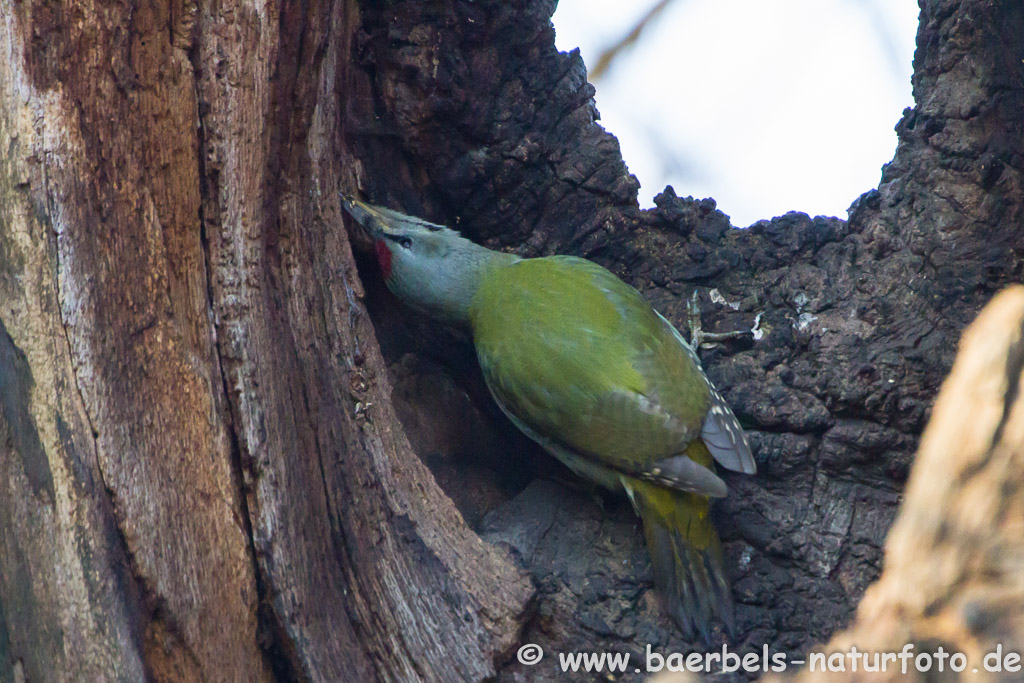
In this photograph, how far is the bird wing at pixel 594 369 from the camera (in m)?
2.54

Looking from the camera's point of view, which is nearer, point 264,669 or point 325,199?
point 264,669

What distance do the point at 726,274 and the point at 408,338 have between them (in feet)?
3.57

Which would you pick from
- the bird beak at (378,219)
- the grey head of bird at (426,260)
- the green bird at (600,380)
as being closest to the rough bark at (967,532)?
the green bird at (600,380)

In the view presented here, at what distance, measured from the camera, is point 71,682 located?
1.62 meters

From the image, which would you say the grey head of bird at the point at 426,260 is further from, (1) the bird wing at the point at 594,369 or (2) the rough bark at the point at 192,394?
(2) the rough bark at the point at 192,394

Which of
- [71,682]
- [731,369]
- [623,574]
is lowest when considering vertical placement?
[71,682]

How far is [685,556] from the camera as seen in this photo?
229 cm

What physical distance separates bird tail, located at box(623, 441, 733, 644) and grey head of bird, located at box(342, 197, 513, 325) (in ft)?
3.03

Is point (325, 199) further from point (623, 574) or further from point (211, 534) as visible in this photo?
point (623, 574)

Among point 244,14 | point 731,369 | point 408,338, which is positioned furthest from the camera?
point 408,338

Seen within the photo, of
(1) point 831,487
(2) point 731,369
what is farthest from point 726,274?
(1) point 831,487

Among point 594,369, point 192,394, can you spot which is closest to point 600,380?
point 594,369

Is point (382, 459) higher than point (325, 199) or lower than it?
lower

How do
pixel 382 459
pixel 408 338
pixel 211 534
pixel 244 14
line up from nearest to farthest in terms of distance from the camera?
pixel 211 534 → pixel 244 14 → pixel 382 459 → pixel 408 338
